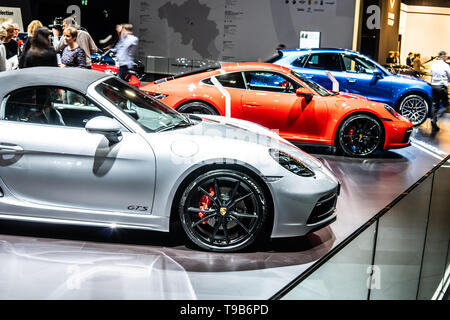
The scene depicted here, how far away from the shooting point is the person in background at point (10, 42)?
812 cm

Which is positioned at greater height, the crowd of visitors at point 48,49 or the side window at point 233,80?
the crowd of visitors at point 48,49

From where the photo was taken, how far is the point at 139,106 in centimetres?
467

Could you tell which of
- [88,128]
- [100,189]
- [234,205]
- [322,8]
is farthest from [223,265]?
[322,8]

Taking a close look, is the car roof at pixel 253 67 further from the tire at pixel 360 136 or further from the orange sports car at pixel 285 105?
the tire at pixel 360 136

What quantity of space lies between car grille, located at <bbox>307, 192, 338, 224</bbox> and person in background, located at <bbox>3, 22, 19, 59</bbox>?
19.6ft

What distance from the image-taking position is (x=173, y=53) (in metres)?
17.5

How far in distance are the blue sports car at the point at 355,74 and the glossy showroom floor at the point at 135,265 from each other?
569 cm

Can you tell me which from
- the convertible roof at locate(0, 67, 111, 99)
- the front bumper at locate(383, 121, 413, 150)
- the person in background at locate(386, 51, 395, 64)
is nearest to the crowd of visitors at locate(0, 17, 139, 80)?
the convertible roof at locate(0, 67, 111, 99)

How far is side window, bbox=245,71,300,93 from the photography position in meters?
7.75

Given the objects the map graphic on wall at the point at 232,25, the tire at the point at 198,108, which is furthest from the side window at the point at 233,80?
the map graphic on wall at the point at 232,25

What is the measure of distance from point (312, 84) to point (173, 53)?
10.3 meters

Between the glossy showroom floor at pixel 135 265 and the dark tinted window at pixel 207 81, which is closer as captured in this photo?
the glossy showroom floor at pixel 135 265

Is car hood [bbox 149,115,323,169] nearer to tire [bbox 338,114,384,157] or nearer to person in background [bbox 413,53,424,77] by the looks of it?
tire [bbox 338,114,384,157]

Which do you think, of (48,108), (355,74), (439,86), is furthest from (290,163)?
(439,86)
